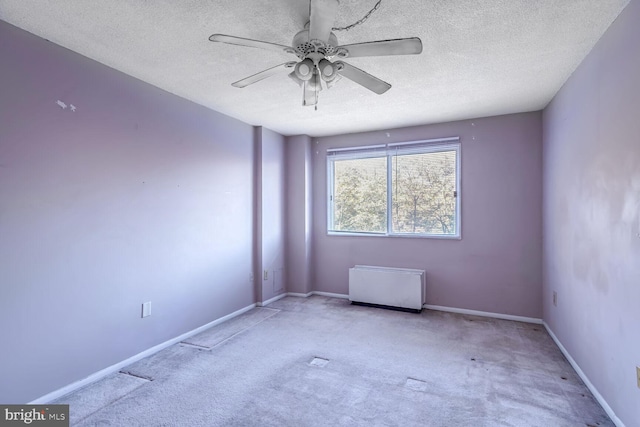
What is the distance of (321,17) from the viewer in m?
1.44

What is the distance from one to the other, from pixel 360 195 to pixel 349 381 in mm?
2681

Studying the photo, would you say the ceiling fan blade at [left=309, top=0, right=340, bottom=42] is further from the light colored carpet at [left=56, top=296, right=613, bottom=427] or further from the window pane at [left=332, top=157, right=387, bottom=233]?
the window pane at [left=332, top=157, right=387, bottom=233]

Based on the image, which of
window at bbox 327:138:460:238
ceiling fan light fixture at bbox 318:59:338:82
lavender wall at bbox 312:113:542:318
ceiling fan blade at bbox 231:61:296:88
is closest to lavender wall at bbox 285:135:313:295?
window at bbox 327:138:460:238

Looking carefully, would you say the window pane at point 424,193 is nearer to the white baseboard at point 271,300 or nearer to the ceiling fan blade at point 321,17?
the white baseboard at point 271,300

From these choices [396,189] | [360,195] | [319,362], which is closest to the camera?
[319,362]

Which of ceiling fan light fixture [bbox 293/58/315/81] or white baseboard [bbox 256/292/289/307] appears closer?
ceiling fan light fixture [bbox 293/58/315/81]

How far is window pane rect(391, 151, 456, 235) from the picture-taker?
404 centimetres

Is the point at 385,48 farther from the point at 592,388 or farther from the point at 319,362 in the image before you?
the point at 592,388

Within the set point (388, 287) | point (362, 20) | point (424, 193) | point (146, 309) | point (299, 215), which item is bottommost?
point (388, 287)

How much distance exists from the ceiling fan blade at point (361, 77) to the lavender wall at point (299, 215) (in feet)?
9.03

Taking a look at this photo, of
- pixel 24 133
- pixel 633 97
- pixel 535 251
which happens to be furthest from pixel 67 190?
pixel 535 251

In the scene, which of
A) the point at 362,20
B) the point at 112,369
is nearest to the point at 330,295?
the point at 112,369

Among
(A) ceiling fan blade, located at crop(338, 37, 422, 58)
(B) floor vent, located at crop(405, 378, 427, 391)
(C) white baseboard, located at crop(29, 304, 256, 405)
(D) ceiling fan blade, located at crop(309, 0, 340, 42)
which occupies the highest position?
(D) ceiling fan blade, located at crop(309, 0, 340, 42)

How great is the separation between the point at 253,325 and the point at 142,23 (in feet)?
9.27
